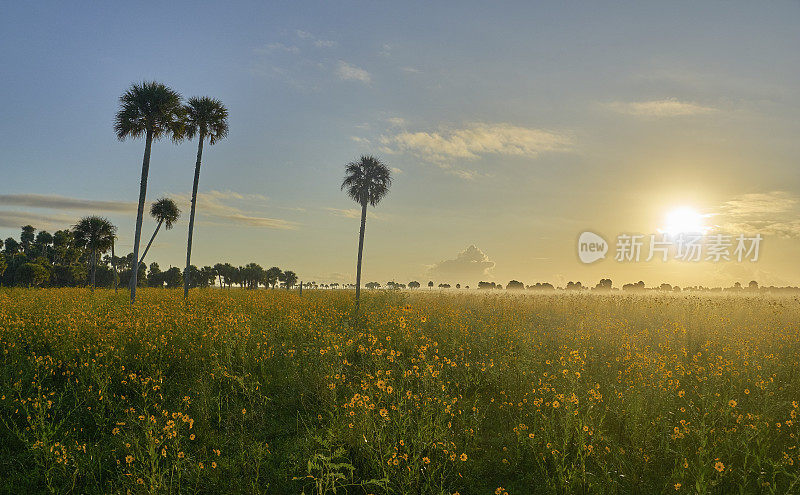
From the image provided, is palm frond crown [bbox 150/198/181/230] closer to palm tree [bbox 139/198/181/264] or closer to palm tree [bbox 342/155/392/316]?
palm tree [bbox 139/198/181/264]

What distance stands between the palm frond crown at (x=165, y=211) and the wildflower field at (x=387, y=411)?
34160 mm

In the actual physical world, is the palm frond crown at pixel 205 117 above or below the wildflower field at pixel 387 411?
above

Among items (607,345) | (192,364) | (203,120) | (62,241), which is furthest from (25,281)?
(607,345)

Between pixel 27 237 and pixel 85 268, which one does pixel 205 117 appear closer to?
pixel 85 268

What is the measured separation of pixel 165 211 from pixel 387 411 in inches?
1742

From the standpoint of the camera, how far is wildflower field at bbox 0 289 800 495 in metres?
5.07

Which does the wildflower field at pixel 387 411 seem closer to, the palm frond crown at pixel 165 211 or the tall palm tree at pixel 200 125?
the tall palm tree at pixel 200 125

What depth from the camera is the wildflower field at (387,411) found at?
507 centimetres

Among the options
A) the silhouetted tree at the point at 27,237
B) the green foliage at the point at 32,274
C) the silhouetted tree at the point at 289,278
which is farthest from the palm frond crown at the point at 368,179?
the silhouetted tree at the point at 27,237

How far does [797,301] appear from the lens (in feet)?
67.9

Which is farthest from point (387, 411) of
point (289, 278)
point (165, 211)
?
point (289, 278)

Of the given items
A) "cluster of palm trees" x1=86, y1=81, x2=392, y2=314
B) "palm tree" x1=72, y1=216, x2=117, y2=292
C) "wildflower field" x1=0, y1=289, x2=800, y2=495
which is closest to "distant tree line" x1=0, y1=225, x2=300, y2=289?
"palm tree" x1=72, y1=216, x2=117, y2=292

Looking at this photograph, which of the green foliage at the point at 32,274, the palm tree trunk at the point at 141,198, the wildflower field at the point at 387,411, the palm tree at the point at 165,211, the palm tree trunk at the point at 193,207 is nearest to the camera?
the wildflower field at the point at 387,411

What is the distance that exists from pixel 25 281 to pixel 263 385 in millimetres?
83648
